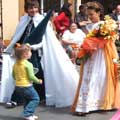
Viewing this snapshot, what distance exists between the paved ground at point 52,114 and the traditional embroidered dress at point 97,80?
4.8 inches

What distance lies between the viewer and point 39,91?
837 cm

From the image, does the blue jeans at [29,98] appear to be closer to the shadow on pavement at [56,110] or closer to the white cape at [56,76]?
the shadow on pavement at [56,110]

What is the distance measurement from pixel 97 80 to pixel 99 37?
2.14 feet

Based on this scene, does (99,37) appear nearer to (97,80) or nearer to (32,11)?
(97,80)

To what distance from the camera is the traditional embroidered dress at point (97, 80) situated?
739cm

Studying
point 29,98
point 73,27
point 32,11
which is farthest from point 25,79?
point 73,27

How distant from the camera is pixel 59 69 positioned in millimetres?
8047

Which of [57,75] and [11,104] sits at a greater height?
[57,75]

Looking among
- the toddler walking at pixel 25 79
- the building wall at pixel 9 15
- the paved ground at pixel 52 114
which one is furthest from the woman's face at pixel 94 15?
the building wall at pixel 9 15

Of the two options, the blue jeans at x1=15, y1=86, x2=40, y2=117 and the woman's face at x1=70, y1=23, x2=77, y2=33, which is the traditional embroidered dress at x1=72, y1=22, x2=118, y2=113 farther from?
the woman's face at x1=70, y1=23, x2=77, y2=33

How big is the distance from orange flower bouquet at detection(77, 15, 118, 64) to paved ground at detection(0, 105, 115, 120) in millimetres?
911

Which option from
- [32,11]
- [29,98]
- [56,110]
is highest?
[32,11]

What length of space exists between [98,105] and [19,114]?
4.00 feet

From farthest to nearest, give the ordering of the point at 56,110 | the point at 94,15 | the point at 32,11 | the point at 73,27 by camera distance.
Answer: the point at 73,27, the point at 32,11, the point at 56,110, the point at 94,15
